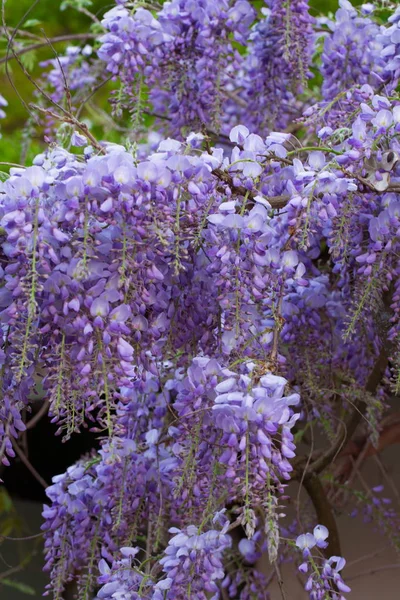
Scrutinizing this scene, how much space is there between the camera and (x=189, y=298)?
1518 millimetres

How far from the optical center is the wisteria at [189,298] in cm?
133

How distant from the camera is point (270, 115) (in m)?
2.40

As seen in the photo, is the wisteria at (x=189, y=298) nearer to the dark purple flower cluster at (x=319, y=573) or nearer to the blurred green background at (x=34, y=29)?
the dark purple flower cluster at (x=319, y=573)

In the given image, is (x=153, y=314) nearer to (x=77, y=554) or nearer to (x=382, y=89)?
(x=77, y=554)

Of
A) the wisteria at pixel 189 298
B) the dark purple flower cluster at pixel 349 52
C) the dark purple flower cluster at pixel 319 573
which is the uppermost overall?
the dark purple flower cluster at pixel 349 52

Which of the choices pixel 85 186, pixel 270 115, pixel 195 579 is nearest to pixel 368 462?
pixel 270 115

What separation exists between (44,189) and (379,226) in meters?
0.63

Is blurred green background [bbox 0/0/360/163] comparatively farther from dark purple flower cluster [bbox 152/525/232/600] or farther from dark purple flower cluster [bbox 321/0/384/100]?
dark purple flower cluster [bbox 152/525/232/600]

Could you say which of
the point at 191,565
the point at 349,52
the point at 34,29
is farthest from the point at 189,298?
the point at 34,29

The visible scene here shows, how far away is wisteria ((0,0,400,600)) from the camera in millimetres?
1328

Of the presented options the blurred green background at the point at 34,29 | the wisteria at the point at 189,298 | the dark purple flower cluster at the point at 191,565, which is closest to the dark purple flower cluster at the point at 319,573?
the wisteria at the point at 189,298

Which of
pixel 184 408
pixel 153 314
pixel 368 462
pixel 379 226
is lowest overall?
pixel 368 462

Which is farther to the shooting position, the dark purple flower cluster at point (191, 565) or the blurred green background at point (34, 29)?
the blurred green background at point (34, 29)

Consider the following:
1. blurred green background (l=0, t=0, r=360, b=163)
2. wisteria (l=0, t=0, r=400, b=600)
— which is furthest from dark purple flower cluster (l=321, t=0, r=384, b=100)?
blurred green background (l=0, t=0, r=360, b=163)
